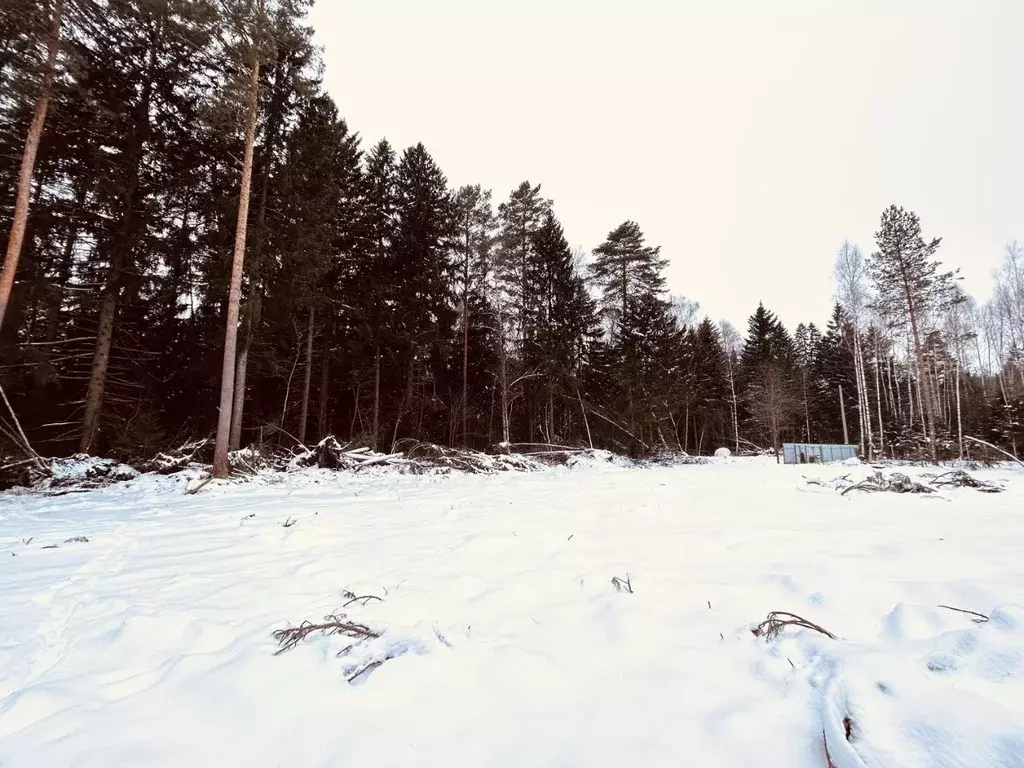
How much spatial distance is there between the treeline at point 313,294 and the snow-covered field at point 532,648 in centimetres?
822

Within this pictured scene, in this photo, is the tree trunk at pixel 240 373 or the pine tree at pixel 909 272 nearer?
the tree trunk at pixel 240 373

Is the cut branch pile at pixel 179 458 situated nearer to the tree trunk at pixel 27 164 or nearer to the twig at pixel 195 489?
the twig at pixel 195 489

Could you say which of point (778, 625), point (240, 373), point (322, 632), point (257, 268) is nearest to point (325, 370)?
point (240, 373)

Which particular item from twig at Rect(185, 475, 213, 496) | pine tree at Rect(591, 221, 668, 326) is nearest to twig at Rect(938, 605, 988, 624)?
twig at Rect(185, 475, 213, 496)

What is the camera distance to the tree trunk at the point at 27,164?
25.7 feet

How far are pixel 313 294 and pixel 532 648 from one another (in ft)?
43.4

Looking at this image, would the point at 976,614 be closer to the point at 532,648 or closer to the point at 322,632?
the point at 532,648

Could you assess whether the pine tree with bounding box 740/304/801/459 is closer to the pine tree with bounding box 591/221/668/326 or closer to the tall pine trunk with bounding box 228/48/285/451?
the pine tree with bounding box 591/221/668/326

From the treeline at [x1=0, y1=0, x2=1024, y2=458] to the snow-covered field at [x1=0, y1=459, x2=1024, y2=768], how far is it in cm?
822

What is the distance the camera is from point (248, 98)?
9.73 m

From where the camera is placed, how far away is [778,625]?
188cm

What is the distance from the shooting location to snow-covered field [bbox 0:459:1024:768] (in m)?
1.24

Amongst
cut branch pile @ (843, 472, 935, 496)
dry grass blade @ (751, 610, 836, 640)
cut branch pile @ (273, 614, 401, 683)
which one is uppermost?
cut branch pile @ (843, 472, 935, 496)

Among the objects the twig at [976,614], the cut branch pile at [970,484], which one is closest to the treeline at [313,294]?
the twig at [976,614]
